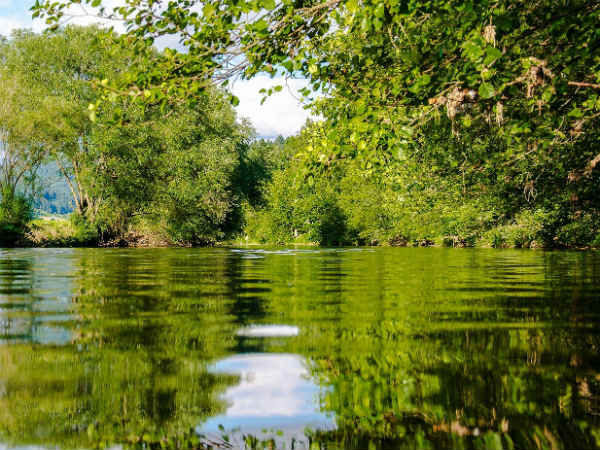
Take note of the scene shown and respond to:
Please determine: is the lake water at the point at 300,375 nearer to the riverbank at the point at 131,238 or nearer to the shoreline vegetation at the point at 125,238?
the shoreline vegetation at the point at 125,238

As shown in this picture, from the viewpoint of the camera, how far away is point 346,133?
9.02 meters

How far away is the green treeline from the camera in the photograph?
24.0 ft

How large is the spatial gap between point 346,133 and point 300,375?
6.46 meters

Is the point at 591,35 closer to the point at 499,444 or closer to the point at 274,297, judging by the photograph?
the point at 274,297

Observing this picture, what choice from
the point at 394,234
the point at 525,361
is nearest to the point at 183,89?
the point at 525,361

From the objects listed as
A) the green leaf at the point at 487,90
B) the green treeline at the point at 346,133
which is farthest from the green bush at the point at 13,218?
the green leaf at the point at 487,90

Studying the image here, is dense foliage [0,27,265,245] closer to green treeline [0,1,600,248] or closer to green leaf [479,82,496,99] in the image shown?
green treeline [0,1,600,248]

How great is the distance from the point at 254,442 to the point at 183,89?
578cm

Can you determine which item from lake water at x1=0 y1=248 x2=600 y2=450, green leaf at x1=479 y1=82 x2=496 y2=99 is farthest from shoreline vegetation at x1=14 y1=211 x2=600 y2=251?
lake water at x1=0 y1=248 x2=600 y2=450

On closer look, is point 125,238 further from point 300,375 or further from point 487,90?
point 300,375

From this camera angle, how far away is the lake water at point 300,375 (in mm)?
2037

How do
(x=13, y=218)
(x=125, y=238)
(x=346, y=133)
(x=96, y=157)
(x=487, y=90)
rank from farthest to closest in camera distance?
1. (x=125, y=238)
2. (x=96, y=157)
3. (x=13, y=218)
4. (x=346, y=133)
5. (x=487, y=90)

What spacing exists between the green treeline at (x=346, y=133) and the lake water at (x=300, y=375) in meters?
2.62

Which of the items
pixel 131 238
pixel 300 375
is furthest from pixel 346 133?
pixel 131 238
